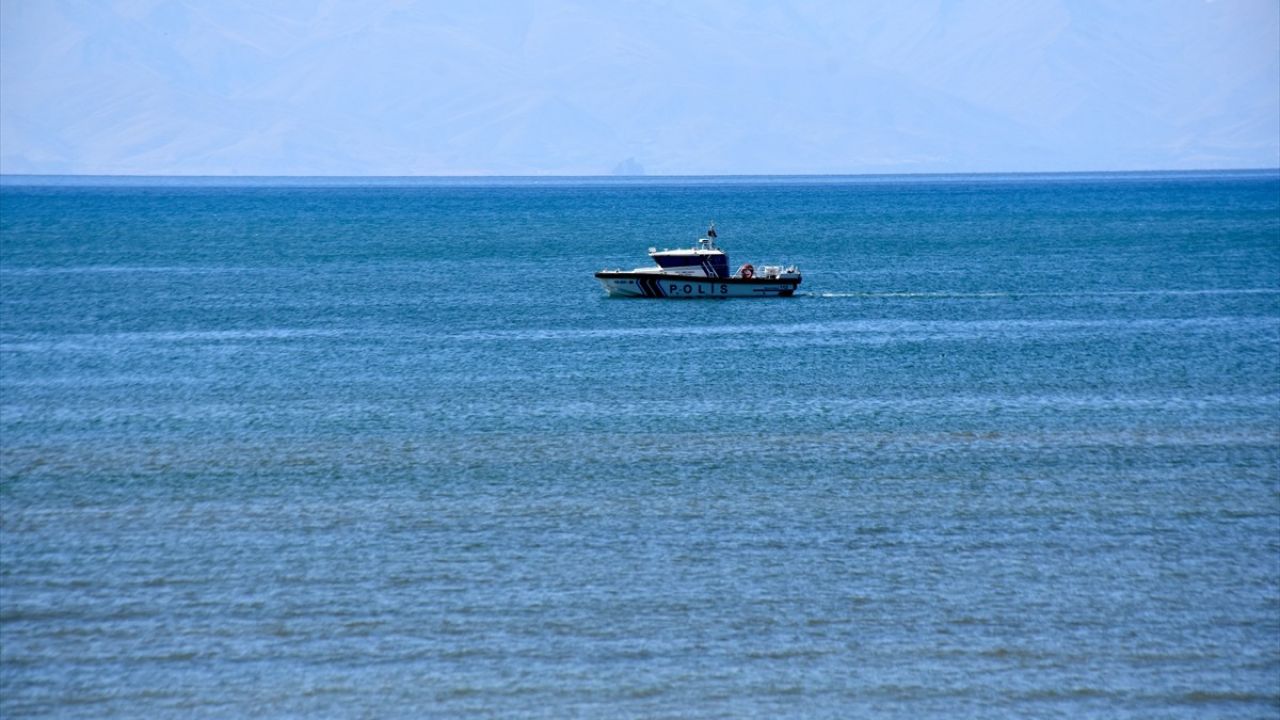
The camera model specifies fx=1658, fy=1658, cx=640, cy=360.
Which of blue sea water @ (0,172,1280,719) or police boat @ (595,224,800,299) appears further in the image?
police boat @ (595,224,800,299)

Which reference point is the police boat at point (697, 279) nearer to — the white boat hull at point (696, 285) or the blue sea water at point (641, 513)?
the white boat hull at point (696, 285)

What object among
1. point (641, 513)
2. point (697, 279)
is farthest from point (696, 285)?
point (641, 513)

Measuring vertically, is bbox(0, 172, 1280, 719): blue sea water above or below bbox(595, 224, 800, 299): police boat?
below

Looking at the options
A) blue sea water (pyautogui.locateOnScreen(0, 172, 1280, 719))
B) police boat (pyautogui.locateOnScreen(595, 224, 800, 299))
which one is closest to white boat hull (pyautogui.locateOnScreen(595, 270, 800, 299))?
police boat (pyautogui.locateOnScreen(595, 224, 800, 299))

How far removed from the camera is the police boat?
76.6 m

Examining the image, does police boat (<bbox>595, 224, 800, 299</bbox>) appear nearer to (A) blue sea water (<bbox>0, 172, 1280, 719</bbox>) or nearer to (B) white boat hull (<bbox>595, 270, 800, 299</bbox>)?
(B) white boat hull (<bbox>595, 270, 800, 299</bbox>)

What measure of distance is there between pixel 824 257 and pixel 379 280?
33.0 metres

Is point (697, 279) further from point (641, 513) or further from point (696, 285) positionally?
point (641, 513)

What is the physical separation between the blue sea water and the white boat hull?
198 inches

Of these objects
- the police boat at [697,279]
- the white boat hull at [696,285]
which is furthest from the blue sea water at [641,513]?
the police boat at [697,279]

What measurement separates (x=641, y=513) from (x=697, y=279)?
44073 millimetres

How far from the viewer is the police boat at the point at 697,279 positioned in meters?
76.6

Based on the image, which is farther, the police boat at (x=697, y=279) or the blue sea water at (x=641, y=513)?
the police boat at (x=697, y=279)

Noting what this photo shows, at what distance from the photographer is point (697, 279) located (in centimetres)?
7656
